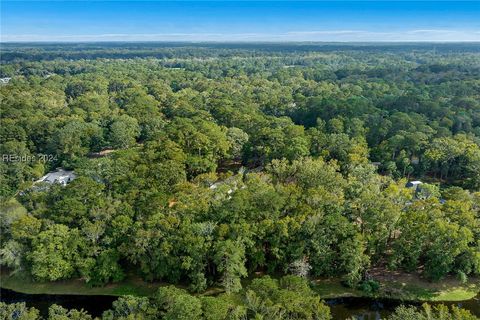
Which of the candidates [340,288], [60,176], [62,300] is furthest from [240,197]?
[60,176]

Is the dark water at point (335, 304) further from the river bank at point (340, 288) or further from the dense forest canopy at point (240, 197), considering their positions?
the dense forest canopy at point (240, 197)

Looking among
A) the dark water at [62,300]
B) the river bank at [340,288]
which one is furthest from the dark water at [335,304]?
the river bank at [340,288]

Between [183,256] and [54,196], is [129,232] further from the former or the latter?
[54,196]

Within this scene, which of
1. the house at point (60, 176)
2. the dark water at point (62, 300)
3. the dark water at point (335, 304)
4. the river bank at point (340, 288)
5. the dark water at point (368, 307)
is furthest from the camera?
the house at point (60, 176)

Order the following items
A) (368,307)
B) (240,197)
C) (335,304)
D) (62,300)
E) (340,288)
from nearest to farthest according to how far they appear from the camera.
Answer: (368,307), (335,304), (62,300), (340,288), (240,197)

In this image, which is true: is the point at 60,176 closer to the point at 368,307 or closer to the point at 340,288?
the point at 340,288

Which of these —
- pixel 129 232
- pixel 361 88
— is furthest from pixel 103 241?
pixel 361 88

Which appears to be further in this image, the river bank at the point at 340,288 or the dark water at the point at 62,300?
the river bank at the point at 340,288
